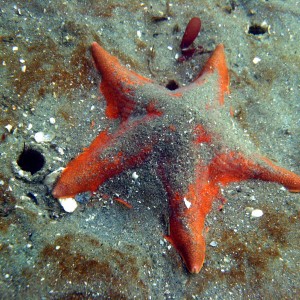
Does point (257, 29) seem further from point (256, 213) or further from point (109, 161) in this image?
point (109, 161)

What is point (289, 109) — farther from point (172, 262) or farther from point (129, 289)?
point (129, 289)

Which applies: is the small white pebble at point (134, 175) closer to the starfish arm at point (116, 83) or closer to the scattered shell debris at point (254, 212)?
the starfish arm at point (116, 83)

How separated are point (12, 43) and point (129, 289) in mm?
4262

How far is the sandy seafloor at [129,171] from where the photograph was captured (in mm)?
3803

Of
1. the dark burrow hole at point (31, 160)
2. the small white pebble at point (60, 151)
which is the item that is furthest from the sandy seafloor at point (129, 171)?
the dark burrow hole at point (31, 160)

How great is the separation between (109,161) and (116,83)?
54.1 inches

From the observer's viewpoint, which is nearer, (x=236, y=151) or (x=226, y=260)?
(x=226, y=260)

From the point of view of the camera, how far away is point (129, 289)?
371 cm

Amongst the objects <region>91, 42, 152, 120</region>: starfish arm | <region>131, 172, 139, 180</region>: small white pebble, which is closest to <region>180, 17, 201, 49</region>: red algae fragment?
<region>91, 42, 152, 120</region>: starfish arm

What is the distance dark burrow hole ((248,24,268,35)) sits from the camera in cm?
624

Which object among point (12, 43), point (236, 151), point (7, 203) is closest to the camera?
point (7, 203)

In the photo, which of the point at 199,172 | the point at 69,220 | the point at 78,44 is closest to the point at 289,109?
the point at 199,172

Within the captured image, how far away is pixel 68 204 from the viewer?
4.27m

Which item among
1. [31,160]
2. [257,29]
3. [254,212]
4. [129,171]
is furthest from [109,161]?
[257,29]
